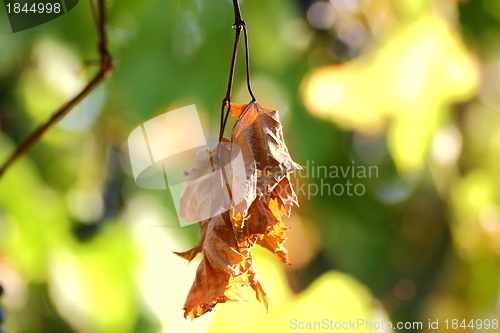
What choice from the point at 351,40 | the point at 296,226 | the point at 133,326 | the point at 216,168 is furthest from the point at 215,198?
the point at 351,40

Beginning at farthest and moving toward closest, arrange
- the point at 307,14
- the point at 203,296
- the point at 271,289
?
the point at 307,14, the point at 271,289, the point at 203,296

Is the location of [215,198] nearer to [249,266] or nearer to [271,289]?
[249,266]

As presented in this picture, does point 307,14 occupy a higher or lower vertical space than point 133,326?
higher

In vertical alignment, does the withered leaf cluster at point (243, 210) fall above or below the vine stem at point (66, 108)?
below

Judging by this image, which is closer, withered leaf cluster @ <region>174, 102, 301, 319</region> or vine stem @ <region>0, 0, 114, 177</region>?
withered leaf cluster @ <region>174, 102, 301, 319</region>

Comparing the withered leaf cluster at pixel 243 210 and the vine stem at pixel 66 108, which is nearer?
the withered leaf cluster at pixel 243 210

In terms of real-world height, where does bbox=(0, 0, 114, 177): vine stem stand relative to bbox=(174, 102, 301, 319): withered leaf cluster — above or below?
above

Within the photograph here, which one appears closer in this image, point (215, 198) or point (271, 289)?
point (215, 198)

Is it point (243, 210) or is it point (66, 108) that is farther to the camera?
point (66, 108)
